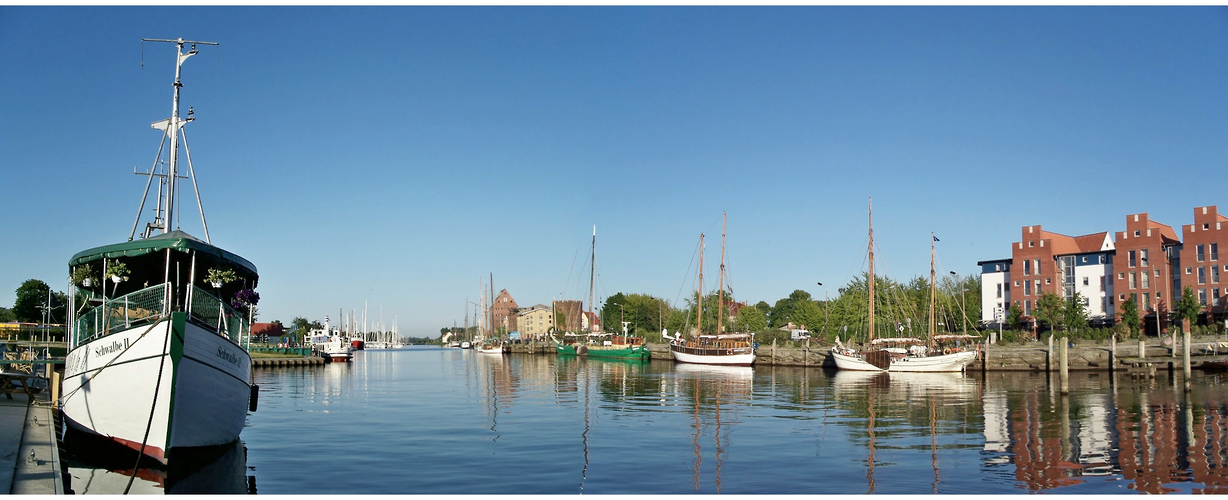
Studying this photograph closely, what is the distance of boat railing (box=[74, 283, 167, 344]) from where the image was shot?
1855 centimetres

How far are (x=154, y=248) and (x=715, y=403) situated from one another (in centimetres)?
2255

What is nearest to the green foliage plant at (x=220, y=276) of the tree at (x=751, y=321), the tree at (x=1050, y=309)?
the tree at (x=1050, y=309)

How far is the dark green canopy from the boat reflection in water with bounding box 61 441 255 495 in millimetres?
4560

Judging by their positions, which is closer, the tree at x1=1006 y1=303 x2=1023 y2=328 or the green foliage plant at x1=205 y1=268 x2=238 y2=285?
the green foliage plant at x1=205 y1=268 x2=238 y2=285

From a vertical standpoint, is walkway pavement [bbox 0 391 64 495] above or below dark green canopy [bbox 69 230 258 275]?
below

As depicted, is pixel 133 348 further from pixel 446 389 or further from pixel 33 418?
pixel 446 389

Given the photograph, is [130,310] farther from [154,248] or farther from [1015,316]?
[1015,316]

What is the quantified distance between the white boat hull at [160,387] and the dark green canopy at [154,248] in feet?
7.19

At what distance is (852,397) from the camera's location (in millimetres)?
38312

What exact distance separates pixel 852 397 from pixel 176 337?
29.3m

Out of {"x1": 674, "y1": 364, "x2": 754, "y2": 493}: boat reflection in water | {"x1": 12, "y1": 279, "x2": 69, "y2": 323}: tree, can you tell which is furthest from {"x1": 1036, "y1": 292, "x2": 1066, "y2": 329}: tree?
{"x1": 12, "y1": 279, "x2": 69, "y2": 323}: tree

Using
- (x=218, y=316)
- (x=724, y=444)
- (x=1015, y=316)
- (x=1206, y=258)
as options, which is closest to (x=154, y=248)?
(x=218, y=316)

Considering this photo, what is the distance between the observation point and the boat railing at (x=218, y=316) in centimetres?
1905

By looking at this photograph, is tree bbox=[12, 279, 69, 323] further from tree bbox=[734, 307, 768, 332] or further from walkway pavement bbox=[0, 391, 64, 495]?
tree bbox=[734, 307, 768, 332]
